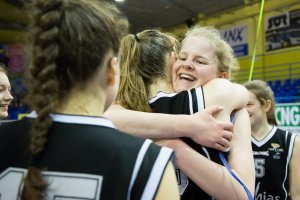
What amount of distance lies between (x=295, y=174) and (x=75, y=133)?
173cm

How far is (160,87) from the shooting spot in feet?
3.98

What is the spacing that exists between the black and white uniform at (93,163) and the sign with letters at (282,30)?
8559 millimetres

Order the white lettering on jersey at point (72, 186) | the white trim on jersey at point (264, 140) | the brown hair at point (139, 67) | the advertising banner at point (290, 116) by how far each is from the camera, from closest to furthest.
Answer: the white lettering on jersey at point (72, 186)
the brown hair at point (139, 67)
the white trim on jersey at point (264, 140)
the advertising banner at point (290, 116)

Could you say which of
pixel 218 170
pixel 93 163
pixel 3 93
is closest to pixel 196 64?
pixel 218 170

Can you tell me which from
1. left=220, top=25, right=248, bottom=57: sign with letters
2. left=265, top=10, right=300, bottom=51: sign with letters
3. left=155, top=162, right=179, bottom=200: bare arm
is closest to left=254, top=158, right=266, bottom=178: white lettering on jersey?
left=155, top=162, right=179, bottom=200: bare arm

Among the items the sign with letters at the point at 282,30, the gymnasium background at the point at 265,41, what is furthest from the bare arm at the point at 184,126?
the sign with letters at the point at 282,30

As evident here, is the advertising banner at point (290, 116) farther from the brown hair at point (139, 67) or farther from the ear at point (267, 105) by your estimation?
the brown hair at point (139, 67)

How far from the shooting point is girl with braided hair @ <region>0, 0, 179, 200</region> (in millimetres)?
676

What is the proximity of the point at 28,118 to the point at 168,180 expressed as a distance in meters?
0.30

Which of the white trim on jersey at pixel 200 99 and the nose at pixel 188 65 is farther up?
the nose at pixel 188 65

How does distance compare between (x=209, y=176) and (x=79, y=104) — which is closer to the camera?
(x=79, y=104)

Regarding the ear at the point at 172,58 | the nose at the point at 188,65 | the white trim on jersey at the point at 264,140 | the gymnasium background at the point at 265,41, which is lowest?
the white trim on jersey at the point at 264,140

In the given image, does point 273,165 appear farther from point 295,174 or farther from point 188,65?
point 188,65

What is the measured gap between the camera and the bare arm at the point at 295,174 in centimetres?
208
